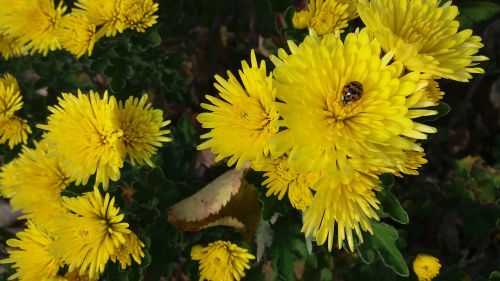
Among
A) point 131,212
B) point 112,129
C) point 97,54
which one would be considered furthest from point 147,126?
point 97,54

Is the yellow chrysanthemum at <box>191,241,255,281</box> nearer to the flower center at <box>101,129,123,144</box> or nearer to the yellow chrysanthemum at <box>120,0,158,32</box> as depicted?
the flower center at <box>101,129,123,144</box>

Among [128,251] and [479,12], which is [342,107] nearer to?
[128,251]

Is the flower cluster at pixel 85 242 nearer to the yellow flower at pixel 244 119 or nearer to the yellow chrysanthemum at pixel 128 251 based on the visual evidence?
the yellow chrysanthemum at pixel 128 251

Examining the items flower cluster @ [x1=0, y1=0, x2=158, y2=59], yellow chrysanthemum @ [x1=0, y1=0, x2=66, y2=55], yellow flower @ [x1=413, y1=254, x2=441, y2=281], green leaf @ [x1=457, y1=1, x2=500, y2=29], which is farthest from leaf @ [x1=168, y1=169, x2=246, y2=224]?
green leaf @ [x1=457, y1=1, x2=500, y2=29]

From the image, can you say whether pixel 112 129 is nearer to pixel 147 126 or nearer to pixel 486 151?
pixel 147 126

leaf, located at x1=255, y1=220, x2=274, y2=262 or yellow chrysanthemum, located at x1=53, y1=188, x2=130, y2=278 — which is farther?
leaf, located at x1=255, y1=220, x2=274, y2=262

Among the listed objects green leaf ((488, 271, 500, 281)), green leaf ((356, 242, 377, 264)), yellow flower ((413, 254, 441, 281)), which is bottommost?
green leaf ((488, 271, 500, 281))

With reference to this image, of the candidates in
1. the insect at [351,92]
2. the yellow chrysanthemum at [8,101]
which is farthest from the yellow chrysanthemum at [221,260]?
the yellow chrysanthemum at [8,101]
